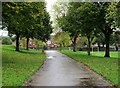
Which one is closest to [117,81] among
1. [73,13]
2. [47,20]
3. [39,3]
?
[39,3]

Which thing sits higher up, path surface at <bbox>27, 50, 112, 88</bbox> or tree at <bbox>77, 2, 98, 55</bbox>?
tree at <bbox>77, 2, 98, 55</bbox>

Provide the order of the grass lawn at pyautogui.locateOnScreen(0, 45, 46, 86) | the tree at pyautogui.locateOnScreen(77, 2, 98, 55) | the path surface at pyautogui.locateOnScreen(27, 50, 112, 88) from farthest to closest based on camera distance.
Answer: the tree at pyautogui.locateOnScreen(77, 2, 98, 55) < the grass lawn at pyautogui.locateOnScreen(0, 45, 46, 86) < the path surface at pyautogui.locateOnScreen(27, 50, 112, 88)

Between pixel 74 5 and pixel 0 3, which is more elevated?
pixel 74 5

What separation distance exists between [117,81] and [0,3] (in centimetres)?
1017

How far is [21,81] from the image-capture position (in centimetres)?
1239

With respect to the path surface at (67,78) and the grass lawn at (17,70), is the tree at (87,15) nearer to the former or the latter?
the grass lawn at (17,70)

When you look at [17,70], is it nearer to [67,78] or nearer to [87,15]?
[67,78]

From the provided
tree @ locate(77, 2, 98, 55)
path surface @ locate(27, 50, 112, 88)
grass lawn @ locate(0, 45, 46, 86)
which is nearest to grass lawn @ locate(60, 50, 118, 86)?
path surface @ locate(27, 50, 112, 88)

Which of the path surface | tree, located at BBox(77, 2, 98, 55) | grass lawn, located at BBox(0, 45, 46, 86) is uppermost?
tree, located at BBox(77, 2, 98, 55)

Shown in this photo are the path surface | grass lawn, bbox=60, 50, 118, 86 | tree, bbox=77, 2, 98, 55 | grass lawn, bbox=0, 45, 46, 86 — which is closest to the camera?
the path surface

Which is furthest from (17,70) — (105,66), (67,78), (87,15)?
(87,15)

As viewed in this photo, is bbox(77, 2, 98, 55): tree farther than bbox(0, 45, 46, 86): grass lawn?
Yes

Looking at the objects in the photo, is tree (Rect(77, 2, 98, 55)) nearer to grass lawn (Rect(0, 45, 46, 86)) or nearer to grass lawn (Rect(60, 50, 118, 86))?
grass lawn (Rect(60, 50, 118, 86))

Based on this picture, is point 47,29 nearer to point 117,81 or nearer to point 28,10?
point 28,10
